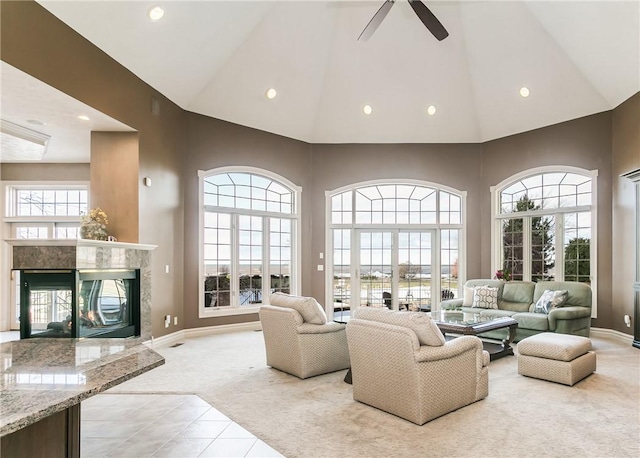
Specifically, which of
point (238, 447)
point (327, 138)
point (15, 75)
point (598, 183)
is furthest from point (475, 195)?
point (15, 75)

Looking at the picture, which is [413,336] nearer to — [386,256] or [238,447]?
[238,447]

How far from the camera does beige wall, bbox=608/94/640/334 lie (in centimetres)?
625

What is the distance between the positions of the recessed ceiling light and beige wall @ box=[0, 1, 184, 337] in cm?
73

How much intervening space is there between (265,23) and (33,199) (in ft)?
17.4

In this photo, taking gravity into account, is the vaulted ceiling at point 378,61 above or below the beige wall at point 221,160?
above

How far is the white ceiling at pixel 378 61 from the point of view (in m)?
5.23

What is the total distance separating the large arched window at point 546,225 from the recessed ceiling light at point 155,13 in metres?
6.49

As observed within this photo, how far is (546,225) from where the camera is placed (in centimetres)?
766

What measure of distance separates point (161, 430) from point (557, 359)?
3.81 meters

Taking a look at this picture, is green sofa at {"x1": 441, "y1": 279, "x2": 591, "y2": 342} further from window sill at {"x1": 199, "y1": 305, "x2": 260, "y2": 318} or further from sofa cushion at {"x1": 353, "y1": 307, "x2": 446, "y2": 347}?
window sill at {"x1": 199, "y1": 305, "x2": 260, "y2": 318}

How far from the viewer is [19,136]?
5.48 m

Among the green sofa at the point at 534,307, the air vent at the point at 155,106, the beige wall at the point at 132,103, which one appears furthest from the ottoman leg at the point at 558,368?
the air vent at the point at 155,106

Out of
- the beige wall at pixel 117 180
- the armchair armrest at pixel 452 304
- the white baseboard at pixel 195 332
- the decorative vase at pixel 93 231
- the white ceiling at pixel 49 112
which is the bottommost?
the white baseboard at pixel 195 332

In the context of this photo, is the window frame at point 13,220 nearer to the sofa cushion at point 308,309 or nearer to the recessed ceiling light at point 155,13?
the recessed ceiling light at point 155,13
